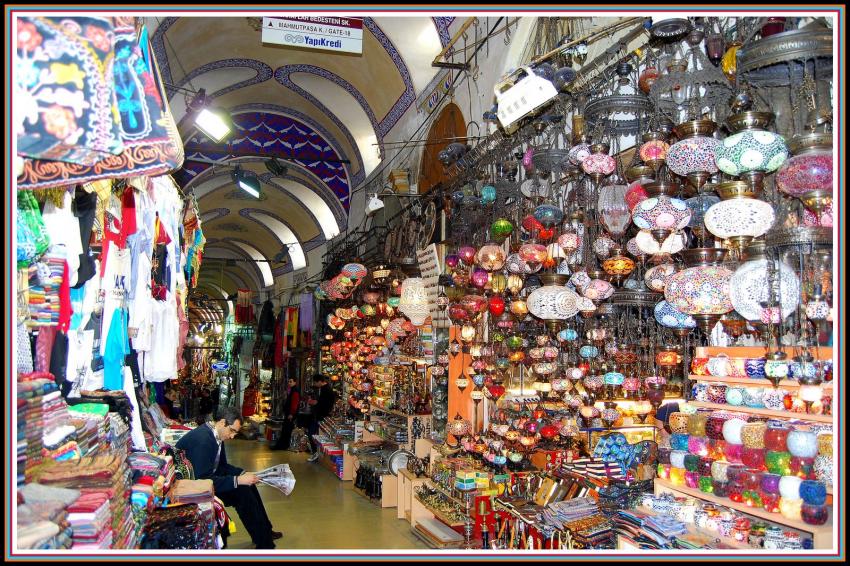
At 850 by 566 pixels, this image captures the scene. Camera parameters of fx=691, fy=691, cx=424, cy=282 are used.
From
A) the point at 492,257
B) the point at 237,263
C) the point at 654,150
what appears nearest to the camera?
the point at 654,150

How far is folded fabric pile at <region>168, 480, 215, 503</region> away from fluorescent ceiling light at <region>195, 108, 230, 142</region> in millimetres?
3429

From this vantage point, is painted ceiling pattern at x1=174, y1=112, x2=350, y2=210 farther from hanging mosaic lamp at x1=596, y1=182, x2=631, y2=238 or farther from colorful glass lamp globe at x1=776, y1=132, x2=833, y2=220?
colorful glass lamp globe at x1=776, y1=132, x2=833, y2=220

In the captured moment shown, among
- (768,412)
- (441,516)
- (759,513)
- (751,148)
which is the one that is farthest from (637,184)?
(441,516)

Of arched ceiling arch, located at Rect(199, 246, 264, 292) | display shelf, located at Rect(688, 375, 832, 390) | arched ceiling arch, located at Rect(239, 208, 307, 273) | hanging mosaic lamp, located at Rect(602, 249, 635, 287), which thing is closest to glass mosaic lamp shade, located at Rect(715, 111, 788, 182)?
display shelf, located at Rect(688, 375, 832, 390)

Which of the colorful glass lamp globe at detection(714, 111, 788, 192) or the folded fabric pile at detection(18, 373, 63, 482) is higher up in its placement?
the colorful glass lamp globe at detection(714, 111, 788, 192)

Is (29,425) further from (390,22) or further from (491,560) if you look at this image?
(390,22)

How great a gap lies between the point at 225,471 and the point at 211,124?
9.87ft

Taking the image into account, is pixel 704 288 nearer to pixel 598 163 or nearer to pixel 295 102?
pixel 598 163

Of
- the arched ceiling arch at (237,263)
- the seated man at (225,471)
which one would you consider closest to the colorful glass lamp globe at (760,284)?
the seated man at (225,471)

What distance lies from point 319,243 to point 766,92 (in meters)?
12.2

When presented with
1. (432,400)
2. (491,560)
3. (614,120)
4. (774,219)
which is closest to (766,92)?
(774,219)

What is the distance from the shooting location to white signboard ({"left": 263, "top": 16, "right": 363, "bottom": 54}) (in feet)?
19.3

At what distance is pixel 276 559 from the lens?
1601 mm

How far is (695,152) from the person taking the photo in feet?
8.86
